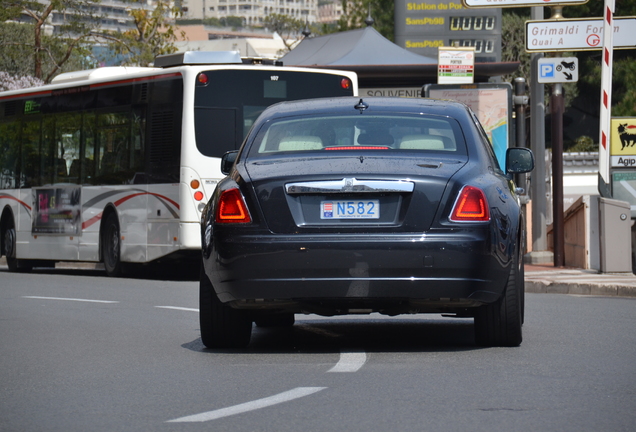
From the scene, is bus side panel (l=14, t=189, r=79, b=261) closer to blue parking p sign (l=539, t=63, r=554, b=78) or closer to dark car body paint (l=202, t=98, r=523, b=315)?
blue parking p sign (l=539, t=63, r=554, b=78)

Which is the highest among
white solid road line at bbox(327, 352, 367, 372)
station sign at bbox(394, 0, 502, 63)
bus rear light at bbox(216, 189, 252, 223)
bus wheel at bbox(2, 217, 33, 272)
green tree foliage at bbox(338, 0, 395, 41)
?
green tree foliage at bbox(338, 0, 395, 41)

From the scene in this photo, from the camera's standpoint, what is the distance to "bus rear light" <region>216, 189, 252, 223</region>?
776cm

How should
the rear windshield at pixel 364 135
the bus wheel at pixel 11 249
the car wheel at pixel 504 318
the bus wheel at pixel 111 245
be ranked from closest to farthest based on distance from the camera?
the car wheel at pixel 504 318 → the rear windshield at pixel 364 135 → the bus wheel at pixel 111 245 → the bus wheel at pixel 11 249

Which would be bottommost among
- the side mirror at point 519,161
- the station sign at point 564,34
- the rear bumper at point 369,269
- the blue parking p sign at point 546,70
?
A: the rear bumper at point 369,269

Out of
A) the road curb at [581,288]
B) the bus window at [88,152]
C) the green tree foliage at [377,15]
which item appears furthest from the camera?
the green tree foliage at [377,15]

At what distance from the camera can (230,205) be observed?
25.7 feet

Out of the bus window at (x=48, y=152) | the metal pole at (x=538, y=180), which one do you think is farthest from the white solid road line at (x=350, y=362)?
the bus window at (x=48, y=152)

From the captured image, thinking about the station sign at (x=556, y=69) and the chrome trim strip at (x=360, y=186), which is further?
the station sign at (x=556, y=69)

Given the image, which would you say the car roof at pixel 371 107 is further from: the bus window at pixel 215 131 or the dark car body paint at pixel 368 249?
the bus window at pixel 215 131

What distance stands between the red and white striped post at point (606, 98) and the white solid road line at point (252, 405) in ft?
38.1

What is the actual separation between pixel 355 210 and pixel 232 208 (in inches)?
30.4

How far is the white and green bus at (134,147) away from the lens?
1794 centimetres

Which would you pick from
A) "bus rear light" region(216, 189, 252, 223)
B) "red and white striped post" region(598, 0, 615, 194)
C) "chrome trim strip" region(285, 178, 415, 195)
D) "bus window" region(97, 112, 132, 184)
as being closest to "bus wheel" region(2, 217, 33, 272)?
"bus window" region(97, 112, 132, 184)

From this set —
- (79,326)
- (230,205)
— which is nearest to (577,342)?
(230,205)
